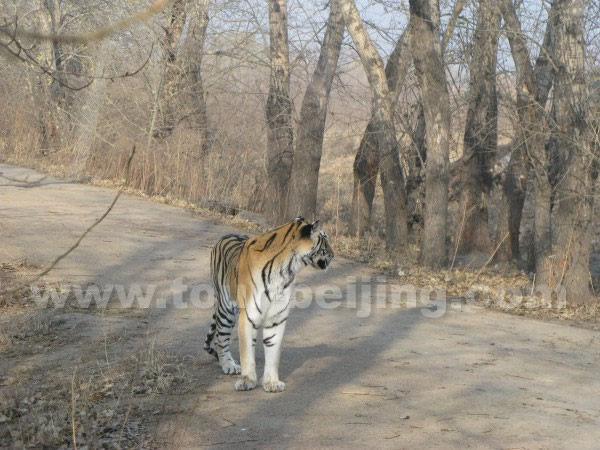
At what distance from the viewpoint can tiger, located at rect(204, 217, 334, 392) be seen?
6.20 m

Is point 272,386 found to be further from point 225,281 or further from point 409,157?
point 409,157

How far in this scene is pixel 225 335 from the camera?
670 cm

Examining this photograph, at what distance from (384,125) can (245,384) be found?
9.04m

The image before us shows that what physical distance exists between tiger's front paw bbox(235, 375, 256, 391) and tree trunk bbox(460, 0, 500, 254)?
9.01 m

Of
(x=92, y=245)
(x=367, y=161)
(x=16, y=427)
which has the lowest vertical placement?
(x=16, y=427)

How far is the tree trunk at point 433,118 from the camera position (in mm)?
13227

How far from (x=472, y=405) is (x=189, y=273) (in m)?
5.45

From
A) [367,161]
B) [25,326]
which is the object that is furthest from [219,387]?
[367,161]

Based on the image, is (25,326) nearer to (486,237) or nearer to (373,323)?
(373,323)

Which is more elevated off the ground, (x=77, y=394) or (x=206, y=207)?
(x=206, y=207)

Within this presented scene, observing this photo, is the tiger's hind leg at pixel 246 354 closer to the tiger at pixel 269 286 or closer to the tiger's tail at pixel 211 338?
the tiger at pixel 269 286

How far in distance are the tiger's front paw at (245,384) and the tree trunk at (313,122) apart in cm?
988

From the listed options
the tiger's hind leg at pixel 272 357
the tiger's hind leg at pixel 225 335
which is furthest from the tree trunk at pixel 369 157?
the tiger's hind leg at pixel 272 357

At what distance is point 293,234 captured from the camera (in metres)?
6.38
